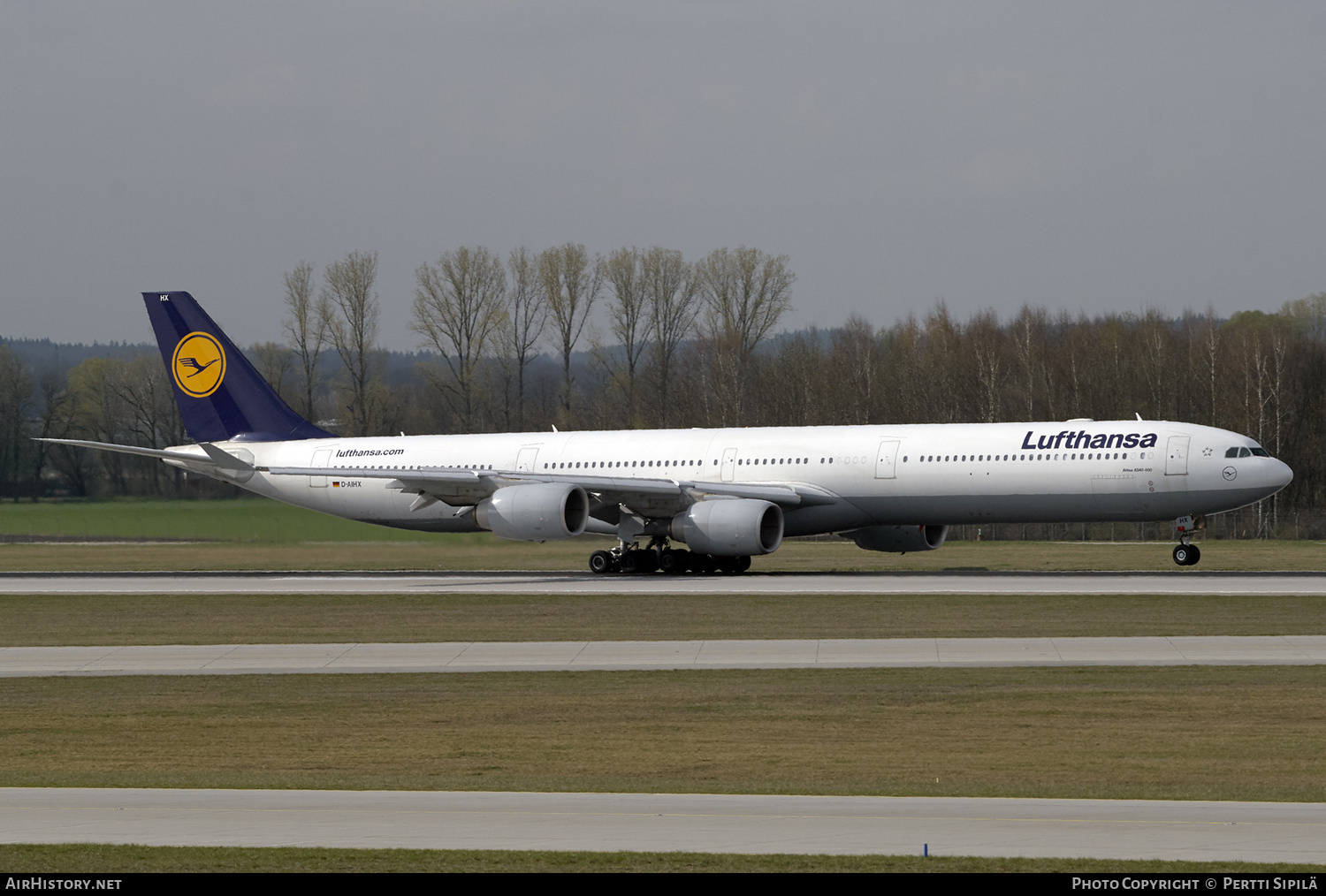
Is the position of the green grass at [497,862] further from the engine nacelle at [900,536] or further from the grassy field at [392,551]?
the engine nacelle at [900,536]

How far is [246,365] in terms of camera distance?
49.8 meters

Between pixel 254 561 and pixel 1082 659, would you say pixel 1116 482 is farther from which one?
pixel 254 561

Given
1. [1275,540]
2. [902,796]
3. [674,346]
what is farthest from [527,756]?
[674,346]

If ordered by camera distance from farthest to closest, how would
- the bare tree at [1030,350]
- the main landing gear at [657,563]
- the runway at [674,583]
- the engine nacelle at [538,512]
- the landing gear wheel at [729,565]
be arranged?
1. the bare tree at [1030,350]
2. the main landing gear at [657,563]
3. the landing gear wheel at [729,565]
4. the engine nacelle at [538,512]
5. the runway at [674,583]

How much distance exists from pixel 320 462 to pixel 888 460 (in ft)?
60.6

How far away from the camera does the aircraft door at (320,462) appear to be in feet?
157

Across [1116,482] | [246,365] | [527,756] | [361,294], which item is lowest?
[527,756]

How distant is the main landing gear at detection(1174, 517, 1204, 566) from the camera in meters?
39.7

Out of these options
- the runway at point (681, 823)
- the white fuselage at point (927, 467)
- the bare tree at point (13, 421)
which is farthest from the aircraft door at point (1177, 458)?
the bare tree at point (13, 421)

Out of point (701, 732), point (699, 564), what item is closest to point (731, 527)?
point (699, 564)

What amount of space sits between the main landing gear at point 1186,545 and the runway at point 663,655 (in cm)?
1484

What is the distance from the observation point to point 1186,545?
40219 mm

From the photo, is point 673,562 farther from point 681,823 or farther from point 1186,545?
point 681,823

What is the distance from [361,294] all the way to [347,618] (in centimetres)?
8668
